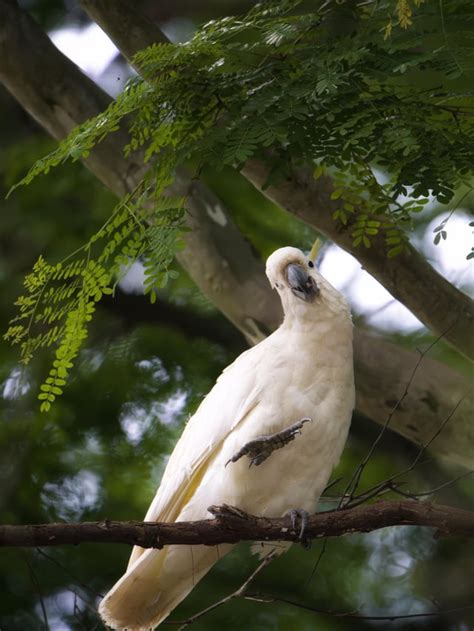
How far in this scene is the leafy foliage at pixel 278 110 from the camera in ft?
4.82

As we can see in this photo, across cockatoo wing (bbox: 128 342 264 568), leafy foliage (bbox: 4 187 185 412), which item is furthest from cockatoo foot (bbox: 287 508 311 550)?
leafy foliage (bbox: 4 187 185 412)

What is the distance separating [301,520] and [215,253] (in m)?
1.04

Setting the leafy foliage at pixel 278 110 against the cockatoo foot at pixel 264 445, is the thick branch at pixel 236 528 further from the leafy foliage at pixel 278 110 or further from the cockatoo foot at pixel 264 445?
the leafy foliage at pixel 278 110

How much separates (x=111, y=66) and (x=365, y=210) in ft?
2.91

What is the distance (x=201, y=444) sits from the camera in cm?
157

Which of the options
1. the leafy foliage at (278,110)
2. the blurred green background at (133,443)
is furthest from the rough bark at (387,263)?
the leafy foliage at (278,110)

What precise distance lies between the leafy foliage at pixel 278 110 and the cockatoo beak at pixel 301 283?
0.22m

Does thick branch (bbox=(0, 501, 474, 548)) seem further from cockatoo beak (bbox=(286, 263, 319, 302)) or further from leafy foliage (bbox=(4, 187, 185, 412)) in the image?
cockatoo beak (bbox=(286, 263, 319, 302))

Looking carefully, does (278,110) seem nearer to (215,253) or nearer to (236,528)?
(236,528)

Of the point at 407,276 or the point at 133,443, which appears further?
the point at 133,443

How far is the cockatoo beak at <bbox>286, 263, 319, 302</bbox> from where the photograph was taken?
5.16ft

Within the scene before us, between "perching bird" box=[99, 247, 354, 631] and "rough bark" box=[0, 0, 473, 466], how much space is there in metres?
0.69

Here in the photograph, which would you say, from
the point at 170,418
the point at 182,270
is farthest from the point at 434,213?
the point at 170,418

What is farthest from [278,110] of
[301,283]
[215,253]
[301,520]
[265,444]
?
[215,253]
